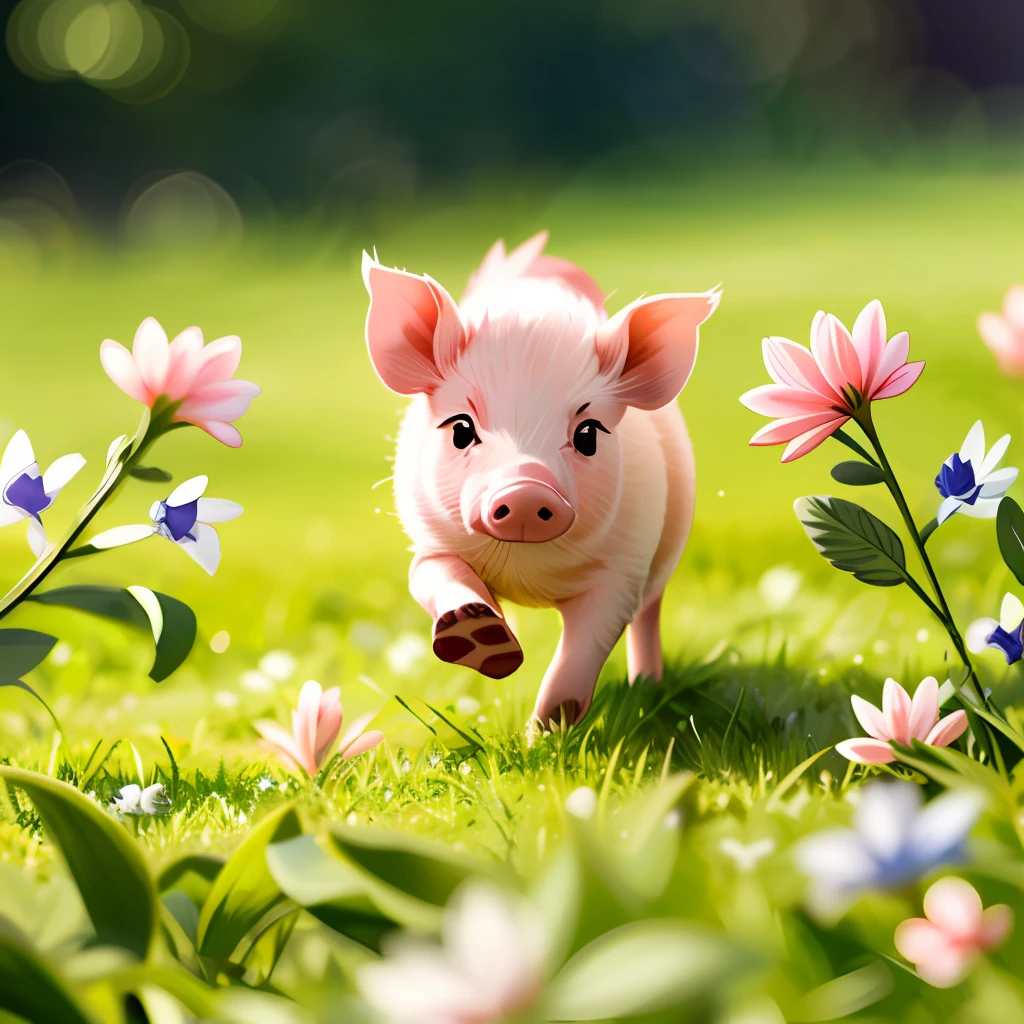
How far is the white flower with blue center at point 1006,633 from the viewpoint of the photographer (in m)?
1.01

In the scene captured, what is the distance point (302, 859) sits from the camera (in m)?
0.70

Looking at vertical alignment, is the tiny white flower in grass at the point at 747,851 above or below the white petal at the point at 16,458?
below

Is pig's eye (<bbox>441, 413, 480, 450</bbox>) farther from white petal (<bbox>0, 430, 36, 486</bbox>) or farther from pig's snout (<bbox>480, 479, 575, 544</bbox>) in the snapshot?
white petal (<bbox>0, 430, 36, 486</bbox>)

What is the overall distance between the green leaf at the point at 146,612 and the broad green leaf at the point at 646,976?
41cm

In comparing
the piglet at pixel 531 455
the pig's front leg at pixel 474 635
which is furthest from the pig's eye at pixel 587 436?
the pig's front leg at pixel 474 635

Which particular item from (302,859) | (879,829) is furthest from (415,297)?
(879,829)

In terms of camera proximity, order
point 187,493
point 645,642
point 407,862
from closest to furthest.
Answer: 1. point 407,862
2. point 187,493
3. point 645,642

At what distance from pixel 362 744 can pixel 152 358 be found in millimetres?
656

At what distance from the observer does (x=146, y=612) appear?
0.85 m

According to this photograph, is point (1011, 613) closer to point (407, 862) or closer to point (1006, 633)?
point (1006, 633)

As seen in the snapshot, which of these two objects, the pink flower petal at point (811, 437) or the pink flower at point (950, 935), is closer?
the pink flower at point (950, 935)

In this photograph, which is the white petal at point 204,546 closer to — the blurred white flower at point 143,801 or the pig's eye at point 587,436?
the blurred white flower at point 143,801

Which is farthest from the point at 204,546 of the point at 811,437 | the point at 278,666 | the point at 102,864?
the point at 278,666

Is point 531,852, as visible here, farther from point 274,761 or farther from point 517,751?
point 274,761
